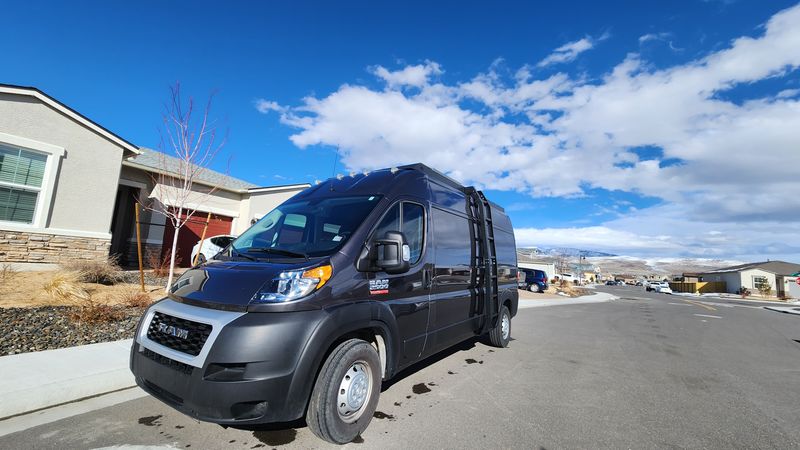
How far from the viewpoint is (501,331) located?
654cm

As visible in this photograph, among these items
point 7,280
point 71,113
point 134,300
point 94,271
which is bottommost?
point 134,300

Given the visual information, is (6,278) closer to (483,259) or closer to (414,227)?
(414,227)

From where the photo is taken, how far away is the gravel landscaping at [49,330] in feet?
14.9

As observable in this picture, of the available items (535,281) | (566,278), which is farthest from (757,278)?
(535,281)

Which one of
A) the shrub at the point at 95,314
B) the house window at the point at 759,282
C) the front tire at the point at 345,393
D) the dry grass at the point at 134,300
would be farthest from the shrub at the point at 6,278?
the house window at the point at 759,282

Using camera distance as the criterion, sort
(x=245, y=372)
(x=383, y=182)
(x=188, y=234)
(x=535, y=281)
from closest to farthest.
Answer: (x=245, y=372) < (x=383, y=182) < (x=188, y=234) < (x=535, y=281)

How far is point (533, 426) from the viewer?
3.37 m

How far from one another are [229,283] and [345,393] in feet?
4.19

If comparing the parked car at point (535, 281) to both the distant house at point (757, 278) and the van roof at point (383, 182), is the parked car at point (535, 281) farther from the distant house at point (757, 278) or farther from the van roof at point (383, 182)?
the distant house at point (757, 278)

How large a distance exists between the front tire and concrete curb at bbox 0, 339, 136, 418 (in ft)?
8.37

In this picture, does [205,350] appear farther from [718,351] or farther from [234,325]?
[718,351]

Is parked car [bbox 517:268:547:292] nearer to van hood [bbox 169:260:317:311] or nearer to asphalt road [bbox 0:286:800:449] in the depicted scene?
asphalt road [bbox 0:286:800:449]

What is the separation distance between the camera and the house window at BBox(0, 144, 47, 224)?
893 cm

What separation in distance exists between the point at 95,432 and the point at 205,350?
4.69 ft
